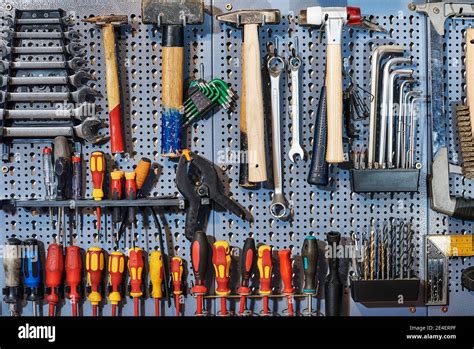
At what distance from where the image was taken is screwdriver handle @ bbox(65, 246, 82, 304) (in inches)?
113

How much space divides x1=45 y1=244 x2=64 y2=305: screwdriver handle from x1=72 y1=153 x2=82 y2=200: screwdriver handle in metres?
0.21

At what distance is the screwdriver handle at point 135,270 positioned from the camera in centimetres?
285

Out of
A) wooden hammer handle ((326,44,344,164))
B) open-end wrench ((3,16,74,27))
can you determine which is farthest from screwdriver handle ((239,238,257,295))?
open-end wrench ((3,16,74,27))

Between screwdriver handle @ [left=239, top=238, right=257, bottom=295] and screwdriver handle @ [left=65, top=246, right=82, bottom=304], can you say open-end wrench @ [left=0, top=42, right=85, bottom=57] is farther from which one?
screwdriver handle @ [left=239, top=238, right=257, bottom=295]

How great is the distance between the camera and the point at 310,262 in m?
2.85

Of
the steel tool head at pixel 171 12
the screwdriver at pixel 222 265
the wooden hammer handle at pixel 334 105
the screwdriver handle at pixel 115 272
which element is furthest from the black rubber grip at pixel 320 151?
the screwdriver handle at pixel 115 272

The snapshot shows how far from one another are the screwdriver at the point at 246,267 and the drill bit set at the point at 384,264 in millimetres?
390

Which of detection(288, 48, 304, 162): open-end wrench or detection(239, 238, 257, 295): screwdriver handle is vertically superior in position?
detection(288, 48, 304, 162): open-end wrench

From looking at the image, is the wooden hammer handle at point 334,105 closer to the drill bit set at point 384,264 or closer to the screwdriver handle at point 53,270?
the drill bit set at point 384,264

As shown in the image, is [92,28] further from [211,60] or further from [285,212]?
[285,212]

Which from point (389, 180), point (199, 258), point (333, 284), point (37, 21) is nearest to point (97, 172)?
point (199, 258)

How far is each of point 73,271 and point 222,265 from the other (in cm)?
56
